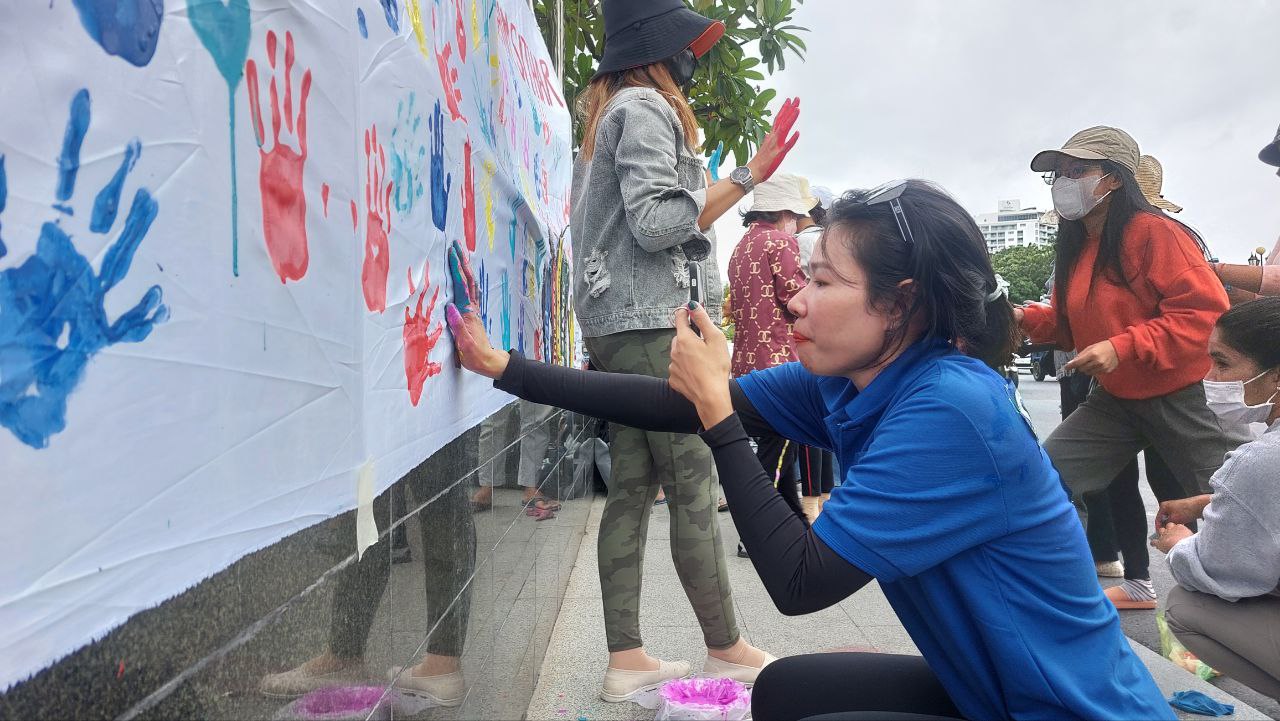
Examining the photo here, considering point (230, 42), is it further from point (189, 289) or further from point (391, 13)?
point (391, 13)

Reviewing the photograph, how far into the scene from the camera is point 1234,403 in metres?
2.78

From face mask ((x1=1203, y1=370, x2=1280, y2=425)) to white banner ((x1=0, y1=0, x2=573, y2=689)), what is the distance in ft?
7.22

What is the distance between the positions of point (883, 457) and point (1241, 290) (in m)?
3.18

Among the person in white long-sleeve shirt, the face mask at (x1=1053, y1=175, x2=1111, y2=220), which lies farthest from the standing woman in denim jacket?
the face mask at (x1=1053, y1=175, x2=1111, y2=220)

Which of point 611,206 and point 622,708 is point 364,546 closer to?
point 611,206

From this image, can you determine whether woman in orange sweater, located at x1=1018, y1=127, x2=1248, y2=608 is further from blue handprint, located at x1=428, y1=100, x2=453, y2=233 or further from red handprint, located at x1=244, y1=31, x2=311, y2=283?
red handprint, located at x1=244, y1=31, x2=311, y2=283

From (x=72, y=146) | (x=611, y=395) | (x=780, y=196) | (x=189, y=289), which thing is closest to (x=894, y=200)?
(x=611, y=395)

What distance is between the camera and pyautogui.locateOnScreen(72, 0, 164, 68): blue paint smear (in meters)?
0.66

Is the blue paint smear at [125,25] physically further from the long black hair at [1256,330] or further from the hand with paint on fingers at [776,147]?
the long black hair at [1256,330]

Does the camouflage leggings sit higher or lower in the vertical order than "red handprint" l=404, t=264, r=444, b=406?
lower

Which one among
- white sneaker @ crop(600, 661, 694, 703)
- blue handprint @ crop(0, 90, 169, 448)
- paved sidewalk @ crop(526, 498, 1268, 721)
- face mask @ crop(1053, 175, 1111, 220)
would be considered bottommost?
paved sidewalk @ crop(526, 498, 1268, 721)

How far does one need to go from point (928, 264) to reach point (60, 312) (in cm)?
130

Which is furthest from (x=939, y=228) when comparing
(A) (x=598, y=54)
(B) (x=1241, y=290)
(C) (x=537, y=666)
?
(A) (x=598, y=54)

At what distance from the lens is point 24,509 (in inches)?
23.4
